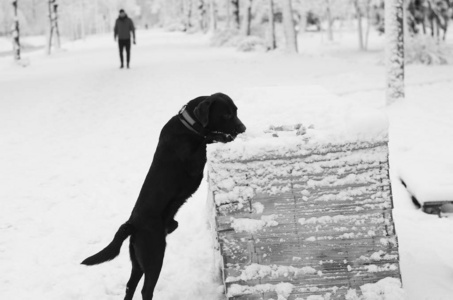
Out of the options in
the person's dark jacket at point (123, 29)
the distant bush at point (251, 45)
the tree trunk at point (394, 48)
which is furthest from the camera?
the distant bush at point (251, 45)

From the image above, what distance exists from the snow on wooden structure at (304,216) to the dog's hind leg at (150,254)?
50 cm

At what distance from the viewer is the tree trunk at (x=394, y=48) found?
1020 cm

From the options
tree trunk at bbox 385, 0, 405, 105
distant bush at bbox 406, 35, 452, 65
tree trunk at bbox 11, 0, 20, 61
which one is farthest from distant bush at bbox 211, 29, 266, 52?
tree trunk at bbox 385, 0, 405, 105

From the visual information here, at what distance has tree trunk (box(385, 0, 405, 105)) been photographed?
1020 centimetres

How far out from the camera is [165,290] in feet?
12.4

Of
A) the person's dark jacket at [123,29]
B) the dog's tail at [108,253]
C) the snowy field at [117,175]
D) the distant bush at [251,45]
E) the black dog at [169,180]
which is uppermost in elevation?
the person's dark jacket at [123,29]

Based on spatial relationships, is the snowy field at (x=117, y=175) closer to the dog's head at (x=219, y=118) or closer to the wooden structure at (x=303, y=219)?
the dog's head at (x=219, y=118)

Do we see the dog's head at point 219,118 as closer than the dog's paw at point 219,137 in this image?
No

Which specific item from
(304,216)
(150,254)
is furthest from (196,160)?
(304,216)

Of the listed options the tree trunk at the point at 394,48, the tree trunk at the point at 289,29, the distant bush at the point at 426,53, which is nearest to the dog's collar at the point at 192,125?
the tree trunk at the point at 394,48

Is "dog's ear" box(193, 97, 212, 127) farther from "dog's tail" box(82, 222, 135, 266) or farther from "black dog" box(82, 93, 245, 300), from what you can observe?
"dog's tail" box(82, 222, 135, 266)

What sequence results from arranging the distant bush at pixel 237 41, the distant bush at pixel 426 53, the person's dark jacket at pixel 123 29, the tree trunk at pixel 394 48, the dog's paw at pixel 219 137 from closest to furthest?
1. the dog's paw at pixel 219 137
2. the tree trunk at pixel 394 48
3. the person's dark jacket at pixel 123 29
4. the distant bush at pixel 426 53
5. the distant bush at pixel 237 41

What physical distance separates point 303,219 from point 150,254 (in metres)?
1.05

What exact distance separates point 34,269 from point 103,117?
691 cm
